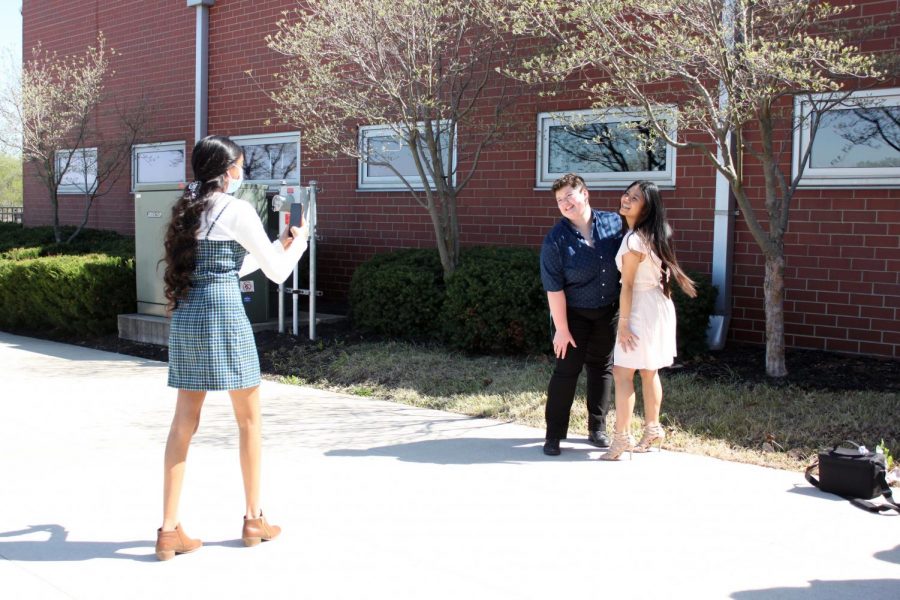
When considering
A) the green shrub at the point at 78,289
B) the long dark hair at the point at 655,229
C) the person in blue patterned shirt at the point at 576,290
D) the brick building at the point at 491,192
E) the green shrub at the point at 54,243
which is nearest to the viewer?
the long dark hair at the point at 655,229

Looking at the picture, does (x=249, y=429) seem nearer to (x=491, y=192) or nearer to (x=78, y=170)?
(x=491, y=192)

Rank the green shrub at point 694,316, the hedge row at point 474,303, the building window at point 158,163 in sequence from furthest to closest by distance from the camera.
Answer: the building window at point 158,163, the hedge row at point 474,303, the green shrub at point 694,316

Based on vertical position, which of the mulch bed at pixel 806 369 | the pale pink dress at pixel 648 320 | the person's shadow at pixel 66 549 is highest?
the pale pink dress at pixel 648 320

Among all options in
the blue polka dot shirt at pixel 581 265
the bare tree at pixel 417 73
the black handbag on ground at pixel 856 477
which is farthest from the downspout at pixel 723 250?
the black handbag on ground at pixel 856 477

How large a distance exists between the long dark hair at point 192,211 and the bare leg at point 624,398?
8.78ft

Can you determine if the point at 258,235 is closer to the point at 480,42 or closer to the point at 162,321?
the point at 480,42

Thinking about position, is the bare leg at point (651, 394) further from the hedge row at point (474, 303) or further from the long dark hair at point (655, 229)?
the hedge row at point (474, 303)

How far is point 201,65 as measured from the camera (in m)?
14.1

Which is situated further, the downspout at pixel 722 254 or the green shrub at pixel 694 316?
the downspout at pixel 722 254

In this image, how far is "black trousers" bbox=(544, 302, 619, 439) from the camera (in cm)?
566

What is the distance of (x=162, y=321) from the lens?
10.7 m

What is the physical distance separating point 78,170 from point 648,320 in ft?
43.1

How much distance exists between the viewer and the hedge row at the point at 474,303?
8.20m

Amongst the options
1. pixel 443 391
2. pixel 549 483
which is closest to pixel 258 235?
pixel 549 483
